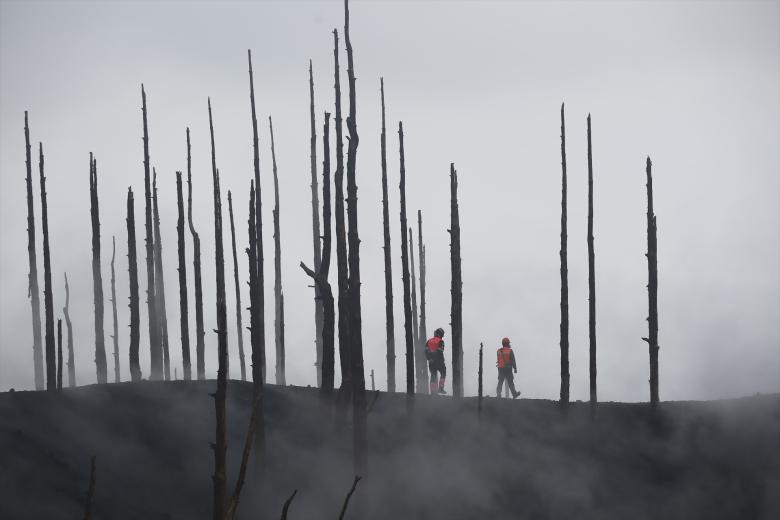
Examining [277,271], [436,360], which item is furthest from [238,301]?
[436,360]

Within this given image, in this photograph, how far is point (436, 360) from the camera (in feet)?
94.2

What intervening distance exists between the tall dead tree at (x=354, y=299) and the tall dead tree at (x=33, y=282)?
1093 centimetres

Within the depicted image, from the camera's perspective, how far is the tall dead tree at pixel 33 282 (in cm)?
2950

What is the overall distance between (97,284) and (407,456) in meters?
15.7

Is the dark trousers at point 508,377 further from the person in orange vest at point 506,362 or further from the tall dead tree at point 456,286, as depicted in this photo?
the tall dead tree at point 456,286

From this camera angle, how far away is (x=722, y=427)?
26.7 m

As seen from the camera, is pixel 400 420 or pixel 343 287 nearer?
pixel 343 287

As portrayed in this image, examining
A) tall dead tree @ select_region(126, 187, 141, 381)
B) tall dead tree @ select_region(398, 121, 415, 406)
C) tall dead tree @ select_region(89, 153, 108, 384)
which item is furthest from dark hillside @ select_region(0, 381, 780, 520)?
tall dead tree @ select_region(89, 153, 108, 384)

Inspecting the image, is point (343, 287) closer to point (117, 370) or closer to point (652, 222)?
point (652, 222)

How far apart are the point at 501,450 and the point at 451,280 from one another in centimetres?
453

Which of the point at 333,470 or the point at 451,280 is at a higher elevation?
the point at 451,280

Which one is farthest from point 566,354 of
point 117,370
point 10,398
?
point 117,370

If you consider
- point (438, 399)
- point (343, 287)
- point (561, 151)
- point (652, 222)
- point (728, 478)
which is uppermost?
point (561, 151)

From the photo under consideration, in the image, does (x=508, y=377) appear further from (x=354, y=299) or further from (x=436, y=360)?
(x=354, y=299)
